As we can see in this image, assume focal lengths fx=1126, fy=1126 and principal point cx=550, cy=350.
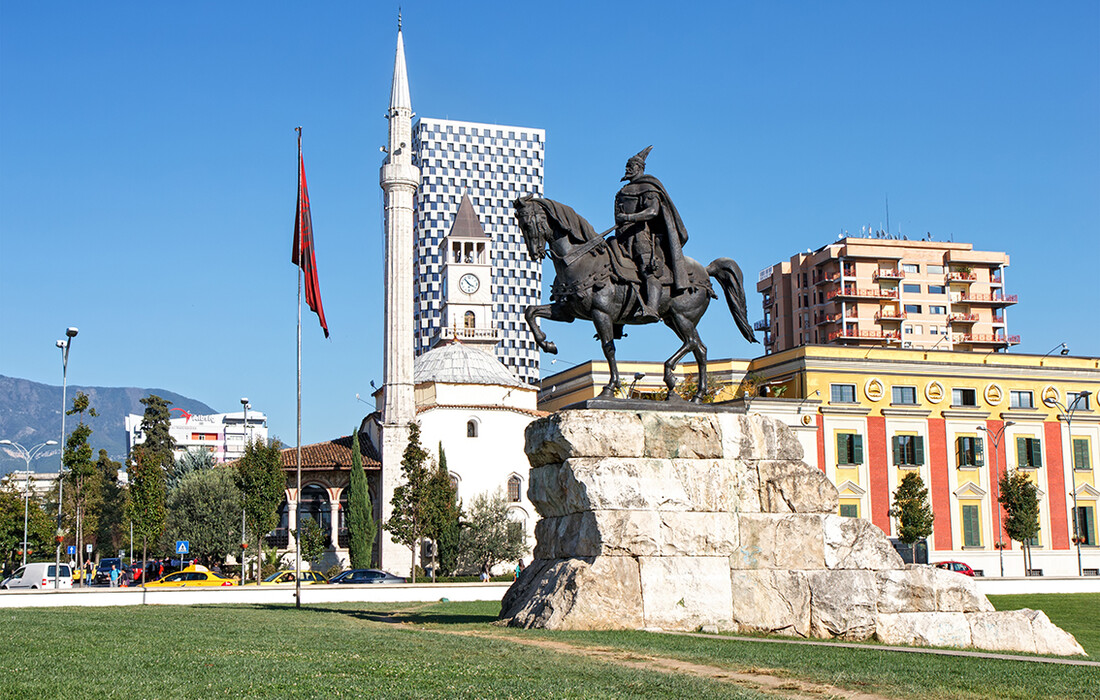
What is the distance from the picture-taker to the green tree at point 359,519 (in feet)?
200

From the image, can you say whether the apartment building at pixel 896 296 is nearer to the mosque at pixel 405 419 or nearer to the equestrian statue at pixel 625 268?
the mosque at pixel 405 419

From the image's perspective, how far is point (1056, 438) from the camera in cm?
6450

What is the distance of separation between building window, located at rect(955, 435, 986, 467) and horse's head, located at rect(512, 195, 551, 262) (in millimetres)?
51891

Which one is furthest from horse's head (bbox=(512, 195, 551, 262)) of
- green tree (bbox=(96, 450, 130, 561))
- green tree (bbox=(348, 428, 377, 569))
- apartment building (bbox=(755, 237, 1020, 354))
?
apartment building (bbox=(755, 237, 1020, 354))

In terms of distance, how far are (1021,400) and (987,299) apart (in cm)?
4219

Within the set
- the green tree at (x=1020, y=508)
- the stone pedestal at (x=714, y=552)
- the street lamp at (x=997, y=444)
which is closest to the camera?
the stone pedestal at (x=714, y=552)

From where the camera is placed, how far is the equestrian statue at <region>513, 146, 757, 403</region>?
54.7ft

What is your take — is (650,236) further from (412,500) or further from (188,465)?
(188,465)

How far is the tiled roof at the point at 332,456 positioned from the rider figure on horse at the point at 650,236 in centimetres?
5143

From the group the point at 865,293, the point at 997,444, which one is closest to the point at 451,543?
the point at 997,444

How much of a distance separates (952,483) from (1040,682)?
55746mm

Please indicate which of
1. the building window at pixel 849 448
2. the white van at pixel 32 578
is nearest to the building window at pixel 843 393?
the building window at pixel 849 448

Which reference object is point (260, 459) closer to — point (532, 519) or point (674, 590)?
point (532, 519)

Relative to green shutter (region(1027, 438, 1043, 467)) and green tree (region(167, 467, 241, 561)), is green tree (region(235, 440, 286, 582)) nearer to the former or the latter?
green tree (region(167, 467, 241, 561))
